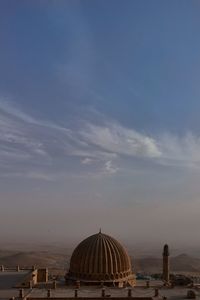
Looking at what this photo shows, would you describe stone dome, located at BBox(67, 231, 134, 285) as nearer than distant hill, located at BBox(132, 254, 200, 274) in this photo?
Yes

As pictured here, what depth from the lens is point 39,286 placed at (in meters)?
→ 32.1

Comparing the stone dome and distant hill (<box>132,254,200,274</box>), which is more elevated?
the stone dome

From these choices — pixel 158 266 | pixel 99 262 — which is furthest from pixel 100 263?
pixel 158 266

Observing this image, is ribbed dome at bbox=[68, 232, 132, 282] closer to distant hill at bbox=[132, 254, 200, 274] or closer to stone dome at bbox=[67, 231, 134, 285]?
stone dome at bbox=[67, 231, 134, 285]

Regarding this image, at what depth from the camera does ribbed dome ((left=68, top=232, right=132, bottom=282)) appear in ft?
106

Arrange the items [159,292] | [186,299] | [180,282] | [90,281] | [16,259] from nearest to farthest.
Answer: [186,299]
[159,292]
[90,281]
[180,282]
[16,259]

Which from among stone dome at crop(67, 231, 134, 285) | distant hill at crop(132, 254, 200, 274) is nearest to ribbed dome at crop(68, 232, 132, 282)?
stone dome at crop(67, 231, 134, 285)

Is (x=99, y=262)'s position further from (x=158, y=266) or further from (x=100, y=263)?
(x=158, y=266)

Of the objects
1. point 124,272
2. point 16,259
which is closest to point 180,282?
point 124,272

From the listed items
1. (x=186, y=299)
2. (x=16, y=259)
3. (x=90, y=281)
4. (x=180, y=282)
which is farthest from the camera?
(x=16, y=259)

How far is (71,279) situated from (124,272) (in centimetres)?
406

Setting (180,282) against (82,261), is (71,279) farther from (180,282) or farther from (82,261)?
(180,282)

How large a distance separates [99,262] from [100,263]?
114 millimetres

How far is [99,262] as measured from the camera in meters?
32.7
